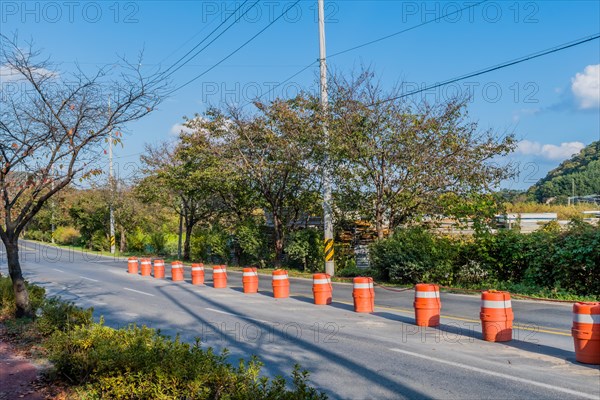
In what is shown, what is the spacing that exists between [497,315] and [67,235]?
62135 millimetres

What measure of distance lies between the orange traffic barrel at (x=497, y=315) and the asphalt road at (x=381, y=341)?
26cm

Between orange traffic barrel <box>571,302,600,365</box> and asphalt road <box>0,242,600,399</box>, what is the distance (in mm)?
176

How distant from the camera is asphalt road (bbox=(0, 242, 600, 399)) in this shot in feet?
21.5

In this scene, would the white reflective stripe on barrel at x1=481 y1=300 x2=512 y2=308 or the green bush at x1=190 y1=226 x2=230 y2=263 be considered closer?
the white reflective stripe on barrel at x1=481 y1=300 x2=512 y2=308

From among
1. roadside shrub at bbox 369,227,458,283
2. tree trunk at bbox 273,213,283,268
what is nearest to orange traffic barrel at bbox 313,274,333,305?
roadside shrub at bbox 369,227,458,283

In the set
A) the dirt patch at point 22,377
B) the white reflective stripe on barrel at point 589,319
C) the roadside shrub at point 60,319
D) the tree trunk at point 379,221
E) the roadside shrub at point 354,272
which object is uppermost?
the tree trunk at point 379,221

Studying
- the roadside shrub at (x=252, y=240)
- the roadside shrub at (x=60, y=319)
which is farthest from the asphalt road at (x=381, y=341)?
the roadside shrub at (x=252, y=240)

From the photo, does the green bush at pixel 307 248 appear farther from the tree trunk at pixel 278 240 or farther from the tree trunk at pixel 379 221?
the tree trunk at pixel 379 221

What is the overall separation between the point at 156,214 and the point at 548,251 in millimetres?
33598

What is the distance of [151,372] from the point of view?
218 inches

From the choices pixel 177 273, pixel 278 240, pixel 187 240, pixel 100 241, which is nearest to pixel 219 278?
pixel 177 273

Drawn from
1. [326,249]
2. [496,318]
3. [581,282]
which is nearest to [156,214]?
[326,249]

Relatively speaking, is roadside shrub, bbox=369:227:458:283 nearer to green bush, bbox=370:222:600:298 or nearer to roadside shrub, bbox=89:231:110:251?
green bush, bbox=370:222:600:298

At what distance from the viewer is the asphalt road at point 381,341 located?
6.55 m
